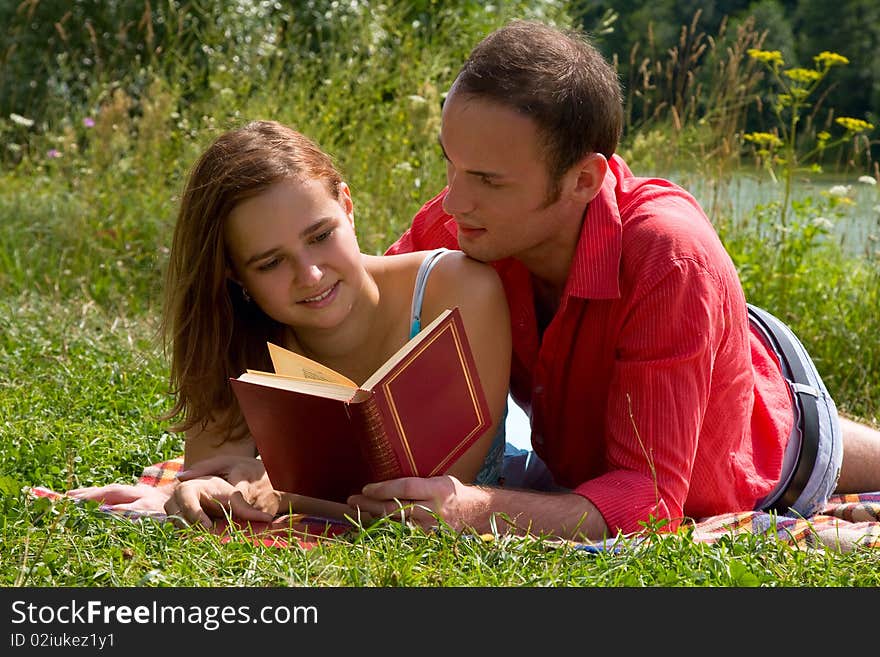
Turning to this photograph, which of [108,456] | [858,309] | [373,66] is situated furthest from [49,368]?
[858,309]

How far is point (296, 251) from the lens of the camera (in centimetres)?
306

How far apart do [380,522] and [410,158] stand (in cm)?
401

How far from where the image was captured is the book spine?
2568mm

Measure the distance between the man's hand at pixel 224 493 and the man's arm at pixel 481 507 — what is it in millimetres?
326

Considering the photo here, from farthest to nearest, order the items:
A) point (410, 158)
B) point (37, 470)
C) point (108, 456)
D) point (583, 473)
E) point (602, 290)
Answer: point (410, 158), point (108, 456), point (37, 470), point (583, 473), point (602, 290)

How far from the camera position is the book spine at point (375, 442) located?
2.57 m

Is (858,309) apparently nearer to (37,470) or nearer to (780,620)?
(780,620)

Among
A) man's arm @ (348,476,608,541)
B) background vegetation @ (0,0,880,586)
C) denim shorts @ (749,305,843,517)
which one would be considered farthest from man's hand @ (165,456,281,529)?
denim shorts @ (749,305,843,517)

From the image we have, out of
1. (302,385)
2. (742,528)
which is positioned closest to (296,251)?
(302,385)

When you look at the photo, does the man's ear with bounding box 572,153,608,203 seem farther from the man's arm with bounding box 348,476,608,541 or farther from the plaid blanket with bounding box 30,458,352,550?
the plaid blanket with bounding box 30,458,352,550

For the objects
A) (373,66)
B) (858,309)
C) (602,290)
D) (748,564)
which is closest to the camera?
(748,564)

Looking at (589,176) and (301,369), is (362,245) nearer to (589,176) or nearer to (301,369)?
(589,176)

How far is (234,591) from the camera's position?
2441 millimetres

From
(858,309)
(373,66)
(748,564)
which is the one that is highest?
(373,66)
